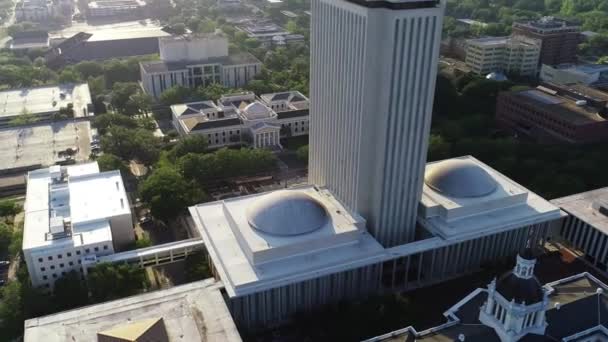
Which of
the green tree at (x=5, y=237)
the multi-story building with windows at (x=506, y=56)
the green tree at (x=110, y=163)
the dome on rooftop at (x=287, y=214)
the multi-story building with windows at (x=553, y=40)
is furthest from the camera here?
the multi-story building with windows at (x=553, y=40)

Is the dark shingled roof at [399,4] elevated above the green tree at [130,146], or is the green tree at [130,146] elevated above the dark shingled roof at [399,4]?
the dark shingled roof at [399,4]

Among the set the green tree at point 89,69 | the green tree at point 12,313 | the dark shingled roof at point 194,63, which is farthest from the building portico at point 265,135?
the green tree at point 89,69

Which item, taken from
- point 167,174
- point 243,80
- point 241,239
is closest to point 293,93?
point 243,80

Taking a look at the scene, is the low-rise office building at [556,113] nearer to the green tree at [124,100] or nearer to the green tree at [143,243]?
the green tree at [143,243]

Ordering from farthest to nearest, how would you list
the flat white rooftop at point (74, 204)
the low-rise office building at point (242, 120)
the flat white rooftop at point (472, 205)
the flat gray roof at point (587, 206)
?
1. the low-rise office building at point (242, 120)
2. the flat gray roof at point (587, 206)
3. the flat white rooftop at point (472, 205)
4. the flat white rooftop at point (74, 204)

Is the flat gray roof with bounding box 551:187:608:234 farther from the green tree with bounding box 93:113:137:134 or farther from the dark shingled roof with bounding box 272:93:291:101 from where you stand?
the green tree with bounding box 93:113:137:134

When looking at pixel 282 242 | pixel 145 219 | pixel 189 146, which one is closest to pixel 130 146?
pixel 189 146

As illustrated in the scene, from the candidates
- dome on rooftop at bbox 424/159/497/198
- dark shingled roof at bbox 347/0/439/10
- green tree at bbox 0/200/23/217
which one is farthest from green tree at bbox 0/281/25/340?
dome on rooftop at bbox 424/159/497/198

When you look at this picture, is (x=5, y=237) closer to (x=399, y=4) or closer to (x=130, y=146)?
(x=130, y=146)

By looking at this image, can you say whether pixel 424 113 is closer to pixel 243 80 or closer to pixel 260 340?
pixel 260 340
